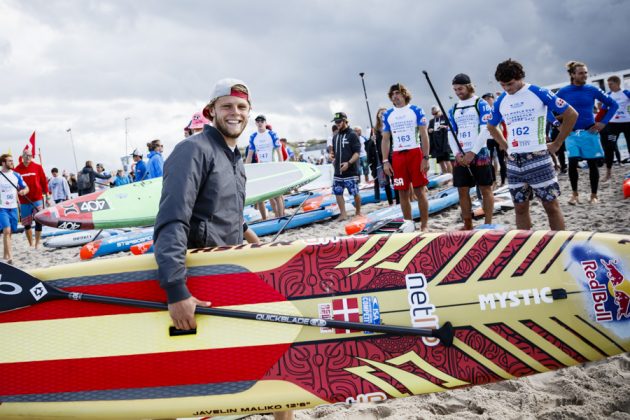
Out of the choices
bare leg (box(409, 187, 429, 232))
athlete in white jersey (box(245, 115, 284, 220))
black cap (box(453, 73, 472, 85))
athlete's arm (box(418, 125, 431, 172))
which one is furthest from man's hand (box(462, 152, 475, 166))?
athlete in white jersey (box(245, 115, 284, 220))

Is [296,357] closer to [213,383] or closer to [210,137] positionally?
[213,383]

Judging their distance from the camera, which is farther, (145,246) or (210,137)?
(145,246)

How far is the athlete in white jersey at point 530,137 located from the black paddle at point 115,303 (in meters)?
2.15

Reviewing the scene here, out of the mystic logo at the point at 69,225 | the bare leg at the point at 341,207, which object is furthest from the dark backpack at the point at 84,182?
the bare leg at the point at 341,207

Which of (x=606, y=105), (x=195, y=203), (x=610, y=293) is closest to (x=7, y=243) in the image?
(x=195, y=203)

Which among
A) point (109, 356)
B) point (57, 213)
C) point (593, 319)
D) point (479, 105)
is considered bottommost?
point (593, 319)

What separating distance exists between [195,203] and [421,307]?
1.06 m

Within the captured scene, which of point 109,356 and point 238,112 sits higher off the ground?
point 238,112

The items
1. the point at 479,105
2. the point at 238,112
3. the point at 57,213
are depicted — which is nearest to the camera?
the point at 238,112

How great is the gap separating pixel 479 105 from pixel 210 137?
3672mm

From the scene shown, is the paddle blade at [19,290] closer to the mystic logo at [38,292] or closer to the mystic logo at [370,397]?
the mystic logo at [38,292]

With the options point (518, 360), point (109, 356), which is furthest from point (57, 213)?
point (518, 360)

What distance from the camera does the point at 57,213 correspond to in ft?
18.8

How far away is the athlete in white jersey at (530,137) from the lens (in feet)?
11.2
